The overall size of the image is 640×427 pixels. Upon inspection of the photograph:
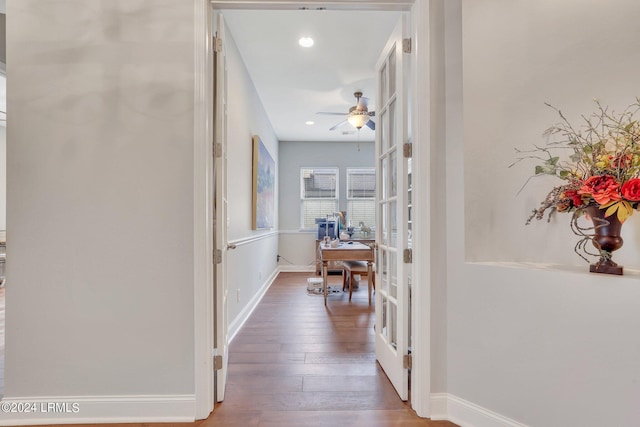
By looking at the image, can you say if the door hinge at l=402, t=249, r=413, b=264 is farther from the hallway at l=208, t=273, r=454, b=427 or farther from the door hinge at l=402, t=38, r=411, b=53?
the door hinge at l=402, t=38, r=411, b=53

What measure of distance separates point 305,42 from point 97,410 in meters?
3.20

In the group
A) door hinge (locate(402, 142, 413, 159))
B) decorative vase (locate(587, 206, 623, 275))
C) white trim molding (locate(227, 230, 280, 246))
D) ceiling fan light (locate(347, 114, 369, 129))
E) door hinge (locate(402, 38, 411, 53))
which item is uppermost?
ceiling fan light (locate(347, 114, 369, 129))

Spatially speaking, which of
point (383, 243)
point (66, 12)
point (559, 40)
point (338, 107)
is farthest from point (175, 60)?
point (338, 107)

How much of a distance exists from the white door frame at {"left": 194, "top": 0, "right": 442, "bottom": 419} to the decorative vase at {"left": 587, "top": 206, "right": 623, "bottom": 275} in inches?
27.1

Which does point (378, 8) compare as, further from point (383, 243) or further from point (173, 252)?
point (173, 252)

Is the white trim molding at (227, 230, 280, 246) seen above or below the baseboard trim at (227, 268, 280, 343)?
above

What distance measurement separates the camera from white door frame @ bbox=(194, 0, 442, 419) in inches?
64.2

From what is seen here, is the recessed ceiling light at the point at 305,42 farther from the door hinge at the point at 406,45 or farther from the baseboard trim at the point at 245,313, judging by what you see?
the baseboard trim at the point at 245,313

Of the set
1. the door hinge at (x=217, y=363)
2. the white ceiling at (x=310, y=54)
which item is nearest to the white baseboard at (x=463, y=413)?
the door hinge at (x=217, y=363)

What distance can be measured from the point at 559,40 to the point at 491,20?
0.37 metres

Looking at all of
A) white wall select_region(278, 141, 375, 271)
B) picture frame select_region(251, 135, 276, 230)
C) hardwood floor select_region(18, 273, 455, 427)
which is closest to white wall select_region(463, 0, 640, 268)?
hardwood floor select_region(18, 273, 455, 427)

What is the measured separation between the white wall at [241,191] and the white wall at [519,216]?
188 cm

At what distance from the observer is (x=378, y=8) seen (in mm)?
1727

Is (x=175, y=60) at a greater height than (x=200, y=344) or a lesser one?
greater
